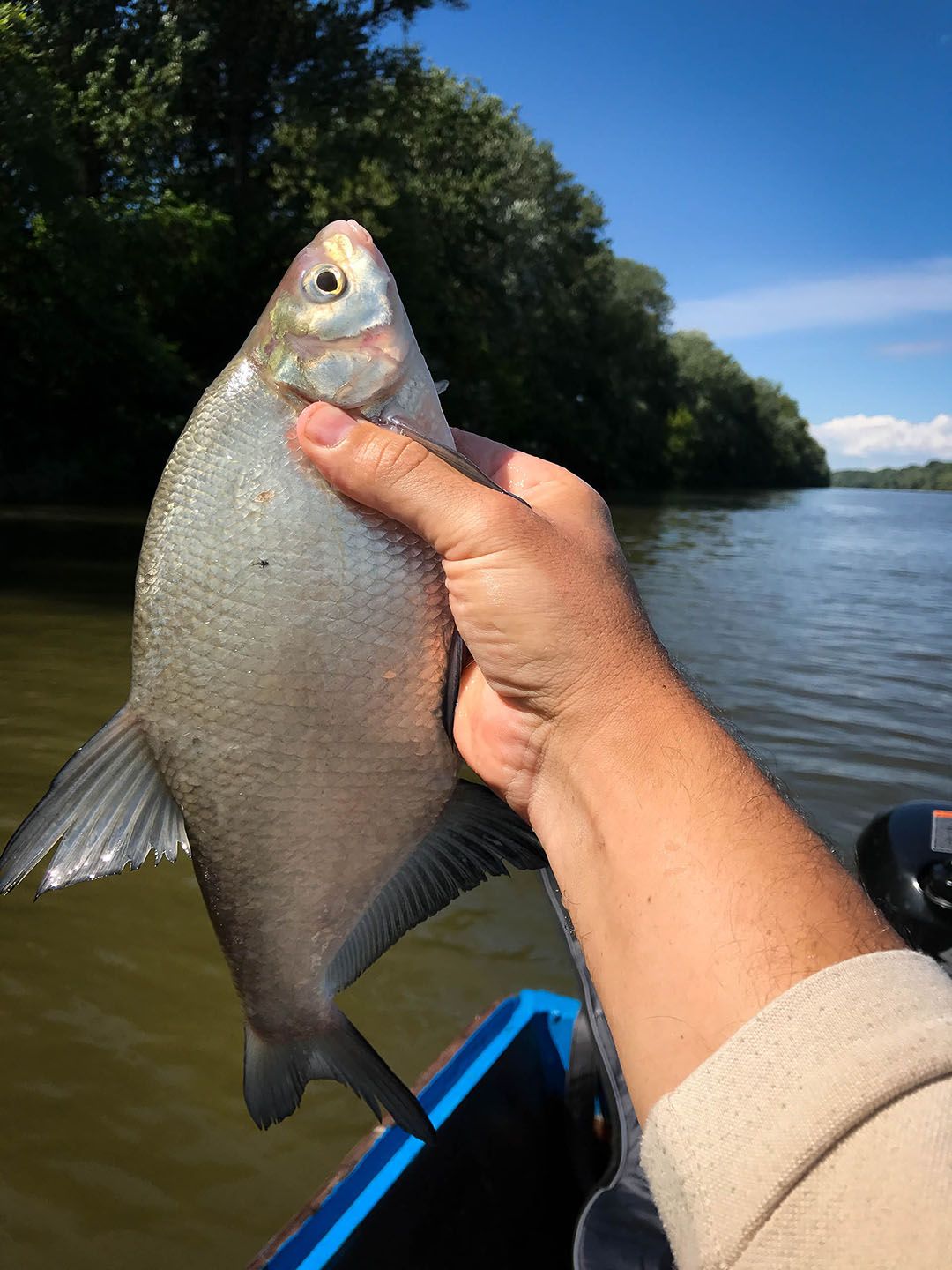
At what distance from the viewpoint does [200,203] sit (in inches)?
938

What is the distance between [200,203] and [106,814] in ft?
83.9

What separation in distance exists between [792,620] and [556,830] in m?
14.2

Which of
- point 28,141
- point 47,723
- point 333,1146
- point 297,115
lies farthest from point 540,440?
point 333,1146

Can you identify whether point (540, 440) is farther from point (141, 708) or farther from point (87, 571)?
point (141, 708)

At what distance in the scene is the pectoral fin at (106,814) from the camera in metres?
1.77

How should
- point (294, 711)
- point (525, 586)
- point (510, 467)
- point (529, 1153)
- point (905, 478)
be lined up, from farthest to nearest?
1. point (905, 478)
2. point (529, 1153)
3. point (510, 467)
4. point (294, 711)
5. point (525, 586)

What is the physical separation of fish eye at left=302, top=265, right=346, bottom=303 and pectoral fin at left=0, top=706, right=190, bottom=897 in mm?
933

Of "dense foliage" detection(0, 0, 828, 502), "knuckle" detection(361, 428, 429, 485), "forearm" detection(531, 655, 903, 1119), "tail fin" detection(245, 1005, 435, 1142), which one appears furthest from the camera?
"dense foliage" detection(0, 0, 828, 502)

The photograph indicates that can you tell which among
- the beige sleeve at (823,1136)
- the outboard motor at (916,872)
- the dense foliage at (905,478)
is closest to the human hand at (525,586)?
the beige sleeve at (823,1136)

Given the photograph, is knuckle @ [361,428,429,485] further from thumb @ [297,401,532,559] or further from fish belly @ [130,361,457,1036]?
fish belly @ [130,361,457,1036]

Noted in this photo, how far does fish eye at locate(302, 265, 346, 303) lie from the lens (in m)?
1.91

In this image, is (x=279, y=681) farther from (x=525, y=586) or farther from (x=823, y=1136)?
(x=823, y=1136)

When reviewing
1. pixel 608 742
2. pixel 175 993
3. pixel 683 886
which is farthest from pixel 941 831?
pixel 175 993

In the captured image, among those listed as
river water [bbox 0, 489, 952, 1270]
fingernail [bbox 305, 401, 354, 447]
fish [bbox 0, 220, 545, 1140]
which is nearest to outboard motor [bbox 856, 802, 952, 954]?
river water [bbox 0, 489, 952, 1270]
